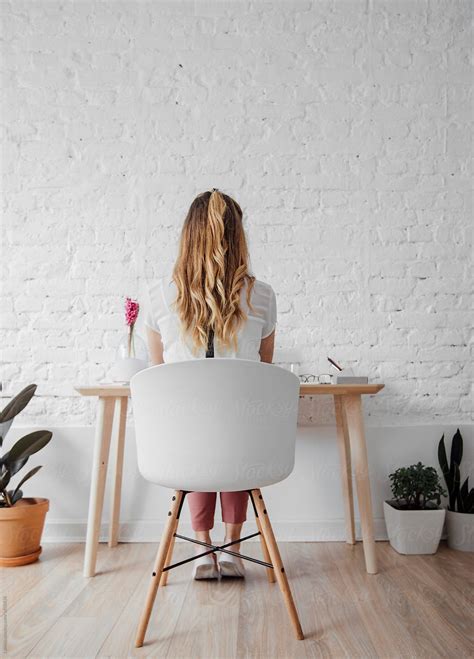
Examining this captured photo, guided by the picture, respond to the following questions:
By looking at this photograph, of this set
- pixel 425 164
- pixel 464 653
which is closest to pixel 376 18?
pixel 425 164

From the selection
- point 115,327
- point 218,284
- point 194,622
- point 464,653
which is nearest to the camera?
point 464,653

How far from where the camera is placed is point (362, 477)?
2041 mm

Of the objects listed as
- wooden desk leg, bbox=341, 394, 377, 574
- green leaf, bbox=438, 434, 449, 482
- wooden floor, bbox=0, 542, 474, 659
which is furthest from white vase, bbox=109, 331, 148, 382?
green leaf, bbox=438, 434, 449, 482

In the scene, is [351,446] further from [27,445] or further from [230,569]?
[27,445]

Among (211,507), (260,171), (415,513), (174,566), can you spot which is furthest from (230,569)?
(260,171)

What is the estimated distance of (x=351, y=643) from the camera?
4.78ft

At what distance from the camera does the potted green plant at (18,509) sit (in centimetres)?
211

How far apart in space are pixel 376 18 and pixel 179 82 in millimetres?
964

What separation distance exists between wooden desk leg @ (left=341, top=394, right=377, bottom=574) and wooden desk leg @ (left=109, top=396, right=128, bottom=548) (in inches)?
36.7

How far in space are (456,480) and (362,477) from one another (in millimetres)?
572

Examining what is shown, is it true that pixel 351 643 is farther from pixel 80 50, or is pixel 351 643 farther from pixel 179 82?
pixel 80 50

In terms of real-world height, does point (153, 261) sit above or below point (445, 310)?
above

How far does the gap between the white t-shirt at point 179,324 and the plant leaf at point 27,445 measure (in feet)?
→ 2.48

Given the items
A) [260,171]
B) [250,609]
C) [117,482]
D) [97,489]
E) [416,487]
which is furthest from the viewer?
[260,171]
